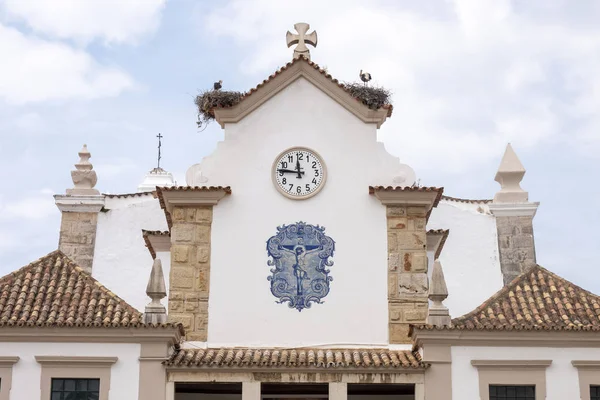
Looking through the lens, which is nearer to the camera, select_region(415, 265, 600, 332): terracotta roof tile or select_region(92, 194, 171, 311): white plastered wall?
select_region(415, 265, 600, 332): terracotta roof tile

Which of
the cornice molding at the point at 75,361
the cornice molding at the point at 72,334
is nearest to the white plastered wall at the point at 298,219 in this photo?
the cornice molding at the point at 72,334

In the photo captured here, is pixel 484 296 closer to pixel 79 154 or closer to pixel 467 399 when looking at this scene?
pixel 467 399

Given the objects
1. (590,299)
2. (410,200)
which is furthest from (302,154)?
(590,299)

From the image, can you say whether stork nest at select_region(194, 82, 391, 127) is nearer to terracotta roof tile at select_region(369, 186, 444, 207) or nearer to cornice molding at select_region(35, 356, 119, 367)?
terracotta roof tile at select_region(369, 186, 444, 207)

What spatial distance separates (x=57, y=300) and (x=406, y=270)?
6.48 meters

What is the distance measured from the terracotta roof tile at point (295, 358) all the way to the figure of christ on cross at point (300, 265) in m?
1.19

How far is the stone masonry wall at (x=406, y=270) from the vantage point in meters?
21.2

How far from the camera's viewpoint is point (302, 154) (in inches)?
875

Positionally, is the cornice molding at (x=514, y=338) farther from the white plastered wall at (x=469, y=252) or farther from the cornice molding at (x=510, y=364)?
the white plastered wall at (x=469, y=252)

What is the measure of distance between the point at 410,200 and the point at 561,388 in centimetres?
445

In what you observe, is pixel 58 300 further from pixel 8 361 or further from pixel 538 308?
pixel 538 308

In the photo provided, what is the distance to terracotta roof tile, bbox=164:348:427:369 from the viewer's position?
20.1 metres

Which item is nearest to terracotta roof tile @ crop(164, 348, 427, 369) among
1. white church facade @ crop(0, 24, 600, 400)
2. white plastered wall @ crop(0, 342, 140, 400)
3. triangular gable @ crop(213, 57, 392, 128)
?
white church facade @ crop(0, 24, 600, 400)

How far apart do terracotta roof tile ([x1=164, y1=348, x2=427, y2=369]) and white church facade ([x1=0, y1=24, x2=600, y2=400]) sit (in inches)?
1.5
